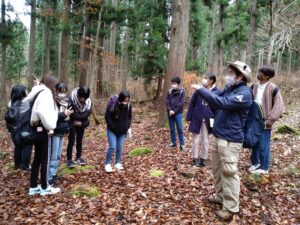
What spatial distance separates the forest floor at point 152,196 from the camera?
4.53 metres

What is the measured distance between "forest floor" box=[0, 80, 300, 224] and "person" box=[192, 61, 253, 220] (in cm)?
42

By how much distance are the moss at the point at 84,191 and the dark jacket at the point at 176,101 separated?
3.15m

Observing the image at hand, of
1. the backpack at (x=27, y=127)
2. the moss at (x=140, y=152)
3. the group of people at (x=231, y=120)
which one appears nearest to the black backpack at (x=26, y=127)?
the backpack at (x=27, y=127)

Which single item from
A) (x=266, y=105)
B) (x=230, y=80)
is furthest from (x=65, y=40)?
(x=230, y=80)

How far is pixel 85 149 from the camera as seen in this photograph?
9.31m

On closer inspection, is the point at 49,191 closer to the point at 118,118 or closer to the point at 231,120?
the point at 118,118

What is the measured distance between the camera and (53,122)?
15.7 feet

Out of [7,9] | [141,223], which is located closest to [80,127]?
[141,223]

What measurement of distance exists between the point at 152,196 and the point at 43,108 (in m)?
2.40

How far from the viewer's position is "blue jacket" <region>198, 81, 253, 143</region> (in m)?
4.09

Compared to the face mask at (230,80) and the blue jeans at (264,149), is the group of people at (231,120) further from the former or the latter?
the blue jeans at (264,149)

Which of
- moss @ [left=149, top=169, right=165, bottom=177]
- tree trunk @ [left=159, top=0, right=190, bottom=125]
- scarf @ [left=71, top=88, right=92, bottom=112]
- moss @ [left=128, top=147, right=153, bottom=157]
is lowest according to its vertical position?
→ moss @ [left=149, top=169, right=165, bottom=177]

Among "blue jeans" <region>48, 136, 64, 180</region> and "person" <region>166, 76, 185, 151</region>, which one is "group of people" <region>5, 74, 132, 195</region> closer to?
"blue jeans" <region>48, 136, 64, 180</region>

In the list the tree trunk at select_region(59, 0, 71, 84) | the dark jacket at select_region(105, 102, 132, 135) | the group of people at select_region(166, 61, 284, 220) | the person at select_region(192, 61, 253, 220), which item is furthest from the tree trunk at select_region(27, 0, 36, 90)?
the person at select_region(192, 61, 253, 220)
